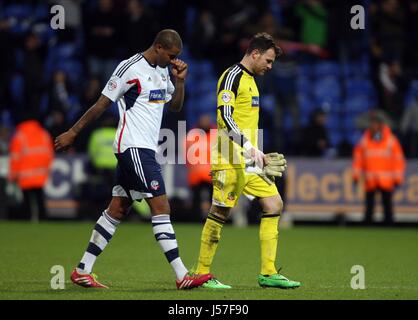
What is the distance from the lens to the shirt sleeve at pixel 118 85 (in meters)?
8.98

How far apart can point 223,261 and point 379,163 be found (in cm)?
693

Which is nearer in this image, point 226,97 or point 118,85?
→ point 118,85

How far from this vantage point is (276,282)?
9.24 m

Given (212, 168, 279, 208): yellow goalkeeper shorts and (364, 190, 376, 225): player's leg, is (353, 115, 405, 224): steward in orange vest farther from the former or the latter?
(212, 168, 279, 208): yellow goalkeeper shorts

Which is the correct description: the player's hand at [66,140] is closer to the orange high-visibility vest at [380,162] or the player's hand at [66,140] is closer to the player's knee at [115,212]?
the player's knee at [115,212]

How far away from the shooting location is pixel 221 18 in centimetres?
2228

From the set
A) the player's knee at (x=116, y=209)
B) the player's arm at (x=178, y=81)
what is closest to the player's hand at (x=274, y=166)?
the player's arm at (x=178, y=81)

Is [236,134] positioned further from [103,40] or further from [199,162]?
[103,40]

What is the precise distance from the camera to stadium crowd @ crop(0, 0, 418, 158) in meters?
20.2

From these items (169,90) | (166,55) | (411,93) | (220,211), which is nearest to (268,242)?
(220,211)

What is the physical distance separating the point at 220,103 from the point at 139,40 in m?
11.8

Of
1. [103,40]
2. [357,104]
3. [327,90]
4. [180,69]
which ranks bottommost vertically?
[180,69]

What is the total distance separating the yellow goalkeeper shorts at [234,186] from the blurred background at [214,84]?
8970mm
